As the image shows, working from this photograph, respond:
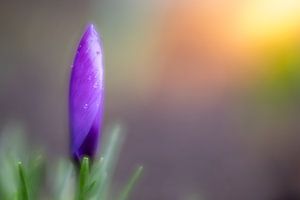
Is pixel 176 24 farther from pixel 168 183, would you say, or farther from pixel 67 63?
pixel 168 183

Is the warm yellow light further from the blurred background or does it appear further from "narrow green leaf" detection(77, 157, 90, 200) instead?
"narrow green leaf" detection(77, 157, 90, 200)

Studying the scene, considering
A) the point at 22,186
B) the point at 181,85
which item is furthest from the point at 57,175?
the point at 181,85

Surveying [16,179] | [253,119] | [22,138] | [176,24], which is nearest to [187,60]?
[176,24]

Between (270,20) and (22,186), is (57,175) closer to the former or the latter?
(22,186)

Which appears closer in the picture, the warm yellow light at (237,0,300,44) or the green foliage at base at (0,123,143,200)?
the green foliage at base at (0,123,143,200)

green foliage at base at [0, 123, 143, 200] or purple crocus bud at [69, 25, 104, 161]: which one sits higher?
purple crocus bud at [69, 25, 104, 161]

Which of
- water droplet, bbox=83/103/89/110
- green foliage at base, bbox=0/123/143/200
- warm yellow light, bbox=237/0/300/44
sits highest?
water droplet, bbox=83/103/89/110

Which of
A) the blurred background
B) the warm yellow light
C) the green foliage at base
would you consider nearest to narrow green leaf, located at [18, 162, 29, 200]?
the green foliage at base
